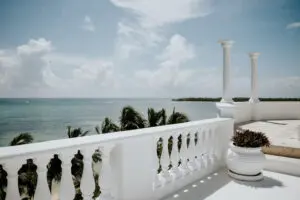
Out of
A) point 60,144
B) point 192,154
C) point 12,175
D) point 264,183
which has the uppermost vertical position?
point 60,144

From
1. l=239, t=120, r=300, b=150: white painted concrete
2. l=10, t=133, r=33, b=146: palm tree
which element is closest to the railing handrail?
l=239, t=120, r=300, b=150: white painted concrete

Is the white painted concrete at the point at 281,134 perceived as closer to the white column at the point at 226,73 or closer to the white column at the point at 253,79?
the white column at the point at 226,73

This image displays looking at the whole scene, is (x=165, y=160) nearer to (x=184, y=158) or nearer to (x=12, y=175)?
(x=184, y=158)

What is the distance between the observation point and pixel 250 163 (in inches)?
141

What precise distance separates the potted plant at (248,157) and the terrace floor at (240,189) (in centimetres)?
12

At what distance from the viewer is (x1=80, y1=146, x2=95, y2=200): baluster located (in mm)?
2148

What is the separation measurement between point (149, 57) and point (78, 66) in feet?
69.6

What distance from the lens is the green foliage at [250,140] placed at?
144 inches

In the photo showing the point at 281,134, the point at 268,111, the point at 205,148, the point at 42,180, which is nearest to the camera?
the point at 42,180

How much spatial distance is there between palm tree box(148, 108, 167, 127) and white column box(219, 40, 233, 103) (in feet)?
28.7

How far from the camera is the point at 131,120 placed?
14.8 metres

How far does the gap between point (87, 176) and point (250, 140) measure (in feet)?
8.29

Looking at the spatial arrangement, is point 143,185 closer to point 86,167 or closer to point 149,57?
point 86,167

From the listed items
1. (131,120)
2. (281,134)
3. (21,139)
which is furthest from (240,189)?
(131,120)
